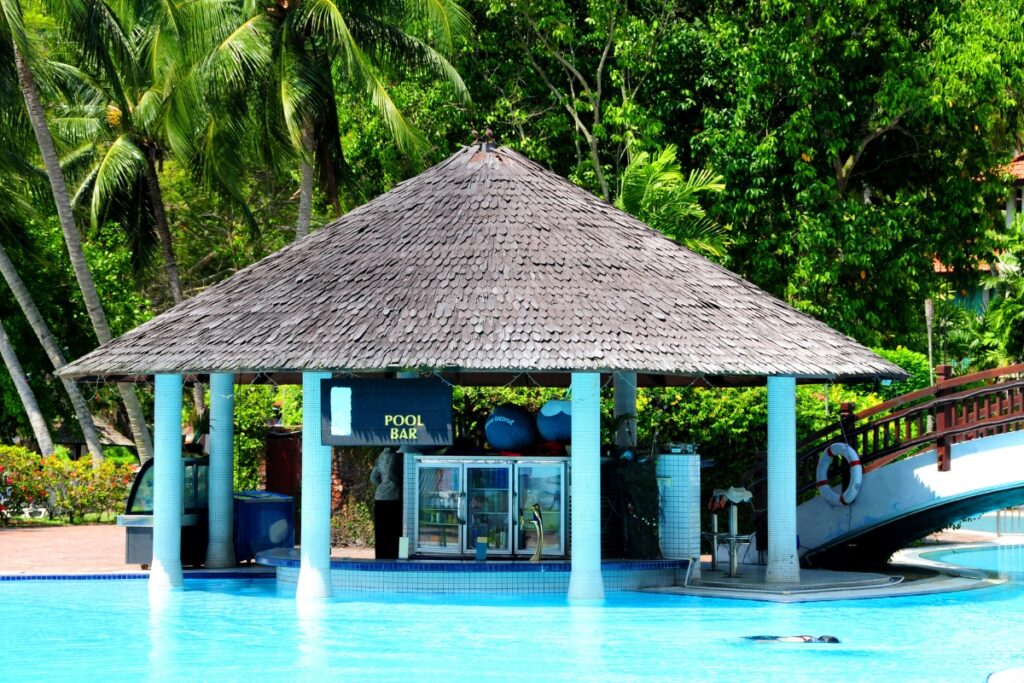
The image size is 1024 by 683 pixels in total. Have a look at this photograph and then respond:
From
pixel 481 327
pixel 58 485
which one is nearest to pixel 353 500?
pixel 481 327

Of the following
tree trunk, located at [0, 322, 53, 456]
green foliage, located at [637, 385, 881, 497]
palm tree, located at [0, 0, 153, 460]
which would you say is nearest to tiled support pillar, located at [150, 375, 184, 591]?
green foliage, located at [637, 385, 881, 497]

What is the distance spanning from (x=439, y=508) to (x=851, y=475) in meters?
6.50

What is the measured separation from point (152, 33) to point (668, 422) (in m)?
16.4

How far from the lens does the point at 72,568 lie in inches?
862

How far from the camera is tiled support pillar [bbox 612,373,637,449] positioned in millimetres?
22453

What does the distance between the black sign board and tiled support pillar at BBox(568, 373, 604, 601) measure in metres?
1.62

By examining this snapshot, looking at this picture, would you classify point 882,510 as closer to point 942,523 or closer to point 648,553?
point 942,523

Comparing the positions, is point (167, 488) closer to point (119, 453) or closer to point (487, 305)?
point (487, 305)

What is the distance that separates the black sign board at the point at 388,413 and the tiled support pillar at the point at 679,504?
3320 millimetres

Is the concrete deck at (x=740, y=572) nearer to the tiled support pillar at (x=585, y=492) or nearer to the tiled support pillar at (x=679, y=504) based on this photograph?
the tiled support pillar at (x=679, y=504)

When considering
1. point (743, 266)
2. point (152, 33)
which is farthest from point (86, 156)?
point (743, 266)

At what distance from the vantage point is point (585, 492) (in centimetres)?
1806

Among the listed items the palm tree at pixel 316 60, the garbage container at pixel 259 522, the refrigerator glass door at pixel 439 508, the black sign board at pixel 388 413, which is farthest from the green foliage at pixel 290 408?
the black sign board at pixel 388 413

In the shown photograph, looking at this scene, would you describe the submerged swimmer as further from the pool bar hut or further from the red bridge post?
the red bridge post
